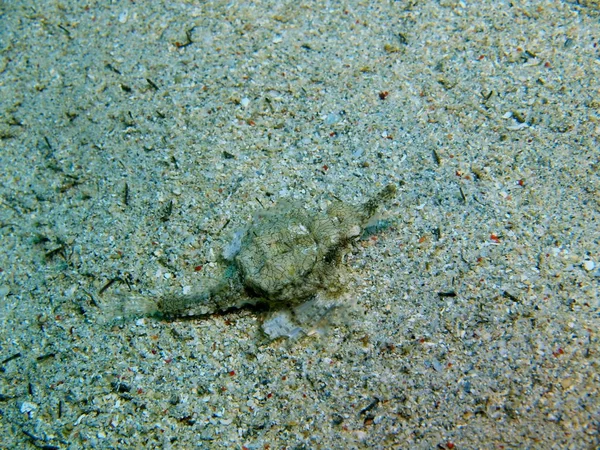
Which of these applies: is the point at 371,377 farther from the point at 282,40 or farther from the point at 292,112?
the point at 282,40

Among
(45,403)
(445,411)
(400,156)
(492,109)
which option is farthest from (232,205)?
(492,109)

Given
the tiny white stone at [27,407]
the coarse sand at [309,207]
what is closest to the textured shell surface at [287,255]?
the coarse sand at [309,207]

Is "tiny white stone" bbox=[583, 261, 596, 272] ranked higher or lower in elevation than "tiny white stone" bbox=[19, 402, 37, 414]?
higher

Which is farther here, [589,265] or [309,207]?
[309,207]

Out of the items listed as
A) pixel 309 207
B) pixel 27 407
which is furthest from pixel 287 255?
pixel 27 407

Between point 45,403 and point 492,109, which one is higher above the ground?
point 492,109

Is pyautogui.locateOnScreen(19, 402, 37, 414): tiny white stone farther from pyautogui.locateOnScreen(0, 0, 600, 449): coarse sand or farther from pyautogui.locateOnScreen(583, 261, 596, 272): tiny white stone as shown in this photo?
pyautogui.locateOnScreen(583, 261, 596, 272): tiny white stone

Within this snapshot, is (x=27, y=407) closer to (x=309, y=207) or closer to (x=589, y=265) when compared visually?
Answer: (x=309, y=207)

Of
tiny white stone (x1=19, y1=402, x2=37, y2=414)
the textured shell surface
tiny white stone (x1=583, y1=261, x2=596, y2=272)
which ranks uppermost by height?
tiny white stone (x1=583, y1=261, x2=596, y2=272)

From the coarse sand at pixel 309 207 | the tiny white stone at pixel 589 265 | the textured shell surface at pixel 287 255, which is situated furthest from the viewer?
the tiny white stone at pixel 589 265

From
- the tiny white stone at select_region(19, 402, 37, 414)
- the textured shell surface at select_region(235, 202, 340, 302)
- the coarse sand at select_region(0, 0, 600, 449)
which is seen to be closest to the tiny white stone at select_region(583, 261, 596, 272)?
the coarse sand at select_region(0, 0, 600, 449)

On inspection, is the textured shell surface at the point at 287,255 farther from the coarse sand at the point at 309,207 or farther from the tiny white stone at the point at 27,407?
the tiny white stone at the point at 27,407
